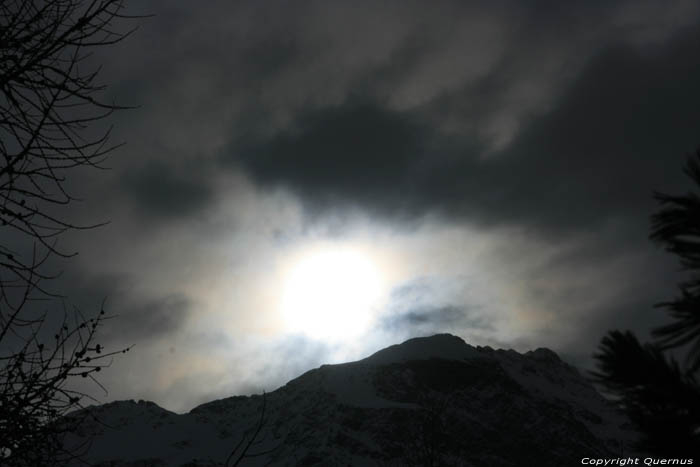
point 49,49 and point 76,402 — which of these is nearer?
point 49,49

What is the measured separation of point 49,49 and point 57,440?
3.44m

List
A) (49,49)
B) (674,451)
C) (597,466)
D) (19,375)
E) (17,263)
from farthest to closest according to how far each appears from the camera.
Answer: (597,466)
(19,375)
(17,263)
(49,49)
(674,451)

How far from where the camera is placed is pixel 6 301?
16.8ft

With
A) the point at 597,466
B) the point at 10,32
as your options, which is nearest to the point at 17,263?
the point at 10,32

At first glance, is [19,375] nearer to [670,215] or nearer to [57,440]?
[57,440]

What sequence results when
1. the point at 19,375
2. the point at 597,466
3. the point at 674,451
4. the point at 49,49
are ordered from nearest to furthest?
1. the point at 674,451
2. the point at 49,49
3. the point at 19,375
4. the point at 597,466

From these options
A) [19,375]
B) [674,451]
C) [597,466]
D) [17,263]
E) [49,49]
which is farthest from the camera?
[597,466]

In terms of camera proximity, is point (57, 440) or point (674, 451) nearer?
point (674, 451)

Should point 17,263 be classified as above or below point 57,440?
above

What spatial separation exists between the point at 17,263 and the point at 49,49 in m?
1.78

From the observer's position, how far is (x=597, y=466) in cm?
592

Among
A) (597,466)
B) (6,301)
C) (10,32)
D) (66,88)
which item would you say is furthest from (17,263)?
(597,466)

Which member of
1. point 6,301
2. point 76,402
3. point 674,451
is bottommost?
point 674,451

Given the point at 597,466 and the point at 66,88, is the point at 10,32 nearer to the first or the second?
the point at 66,88
